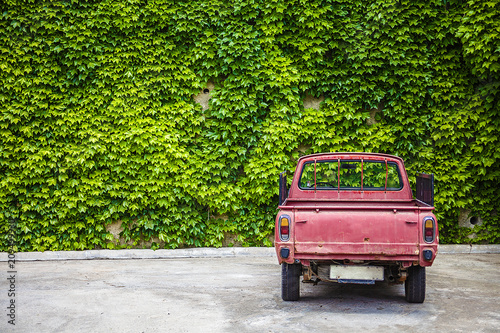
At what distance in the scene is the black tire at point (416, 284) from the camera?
16.3ft

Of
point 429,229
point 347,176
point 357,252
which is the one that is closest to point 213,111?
point 347,176

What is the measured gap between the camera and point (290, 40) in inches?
351

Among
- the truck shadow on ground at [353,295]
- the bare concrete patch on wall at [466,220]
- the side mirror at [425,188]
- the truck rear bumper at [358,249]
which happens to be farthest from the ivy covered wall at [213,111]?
the truck rear bumper at [358,249]

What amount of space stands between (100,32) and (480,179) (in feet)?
27.1

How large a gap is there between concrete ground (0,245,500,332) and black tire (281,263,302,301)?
0.11 meters

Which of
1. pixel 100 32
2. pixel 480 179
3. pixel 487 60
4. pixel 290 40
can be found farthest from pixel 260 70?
pixel 480 179

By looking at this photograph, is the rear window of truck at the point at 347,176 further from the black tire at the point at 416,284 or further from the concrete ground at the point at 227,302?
the concrete ground at the point at 227,302

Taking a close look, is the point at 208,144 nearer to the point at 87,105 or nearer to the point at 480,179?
the point at 87,105

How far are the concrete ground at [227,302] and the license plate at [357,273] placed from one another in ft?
1.29

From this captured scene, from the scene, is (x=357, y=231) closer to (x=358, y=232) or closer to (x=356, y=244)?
(x=358, y=232)

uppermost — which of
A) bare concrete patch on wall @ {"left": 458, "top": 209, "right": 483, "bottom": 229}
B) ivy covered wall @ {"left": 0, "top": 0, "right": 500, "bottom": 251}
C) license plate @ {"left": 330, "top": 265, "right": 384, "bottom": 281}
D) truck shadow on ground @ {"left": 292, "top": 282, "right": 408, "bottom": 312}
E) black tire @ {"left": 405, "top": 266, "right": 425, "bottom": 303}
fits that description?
ivy covered wall @ {"left": 0, "top": 0, "right": 500, "bottom": 251}

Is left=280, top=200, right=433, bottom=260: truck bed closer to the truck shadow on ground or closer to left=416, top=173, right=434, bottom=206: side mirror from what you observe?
the truck shadow on ground

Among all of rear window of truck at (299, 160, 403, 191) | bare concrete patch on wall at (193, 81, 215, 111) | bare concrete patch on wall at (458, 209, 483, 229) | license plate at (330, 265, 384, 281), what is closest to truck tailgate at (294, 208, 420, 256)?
license plate at (330, 265, 384, 281)

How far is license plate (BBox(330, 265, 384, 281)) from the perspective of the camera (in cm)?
471
